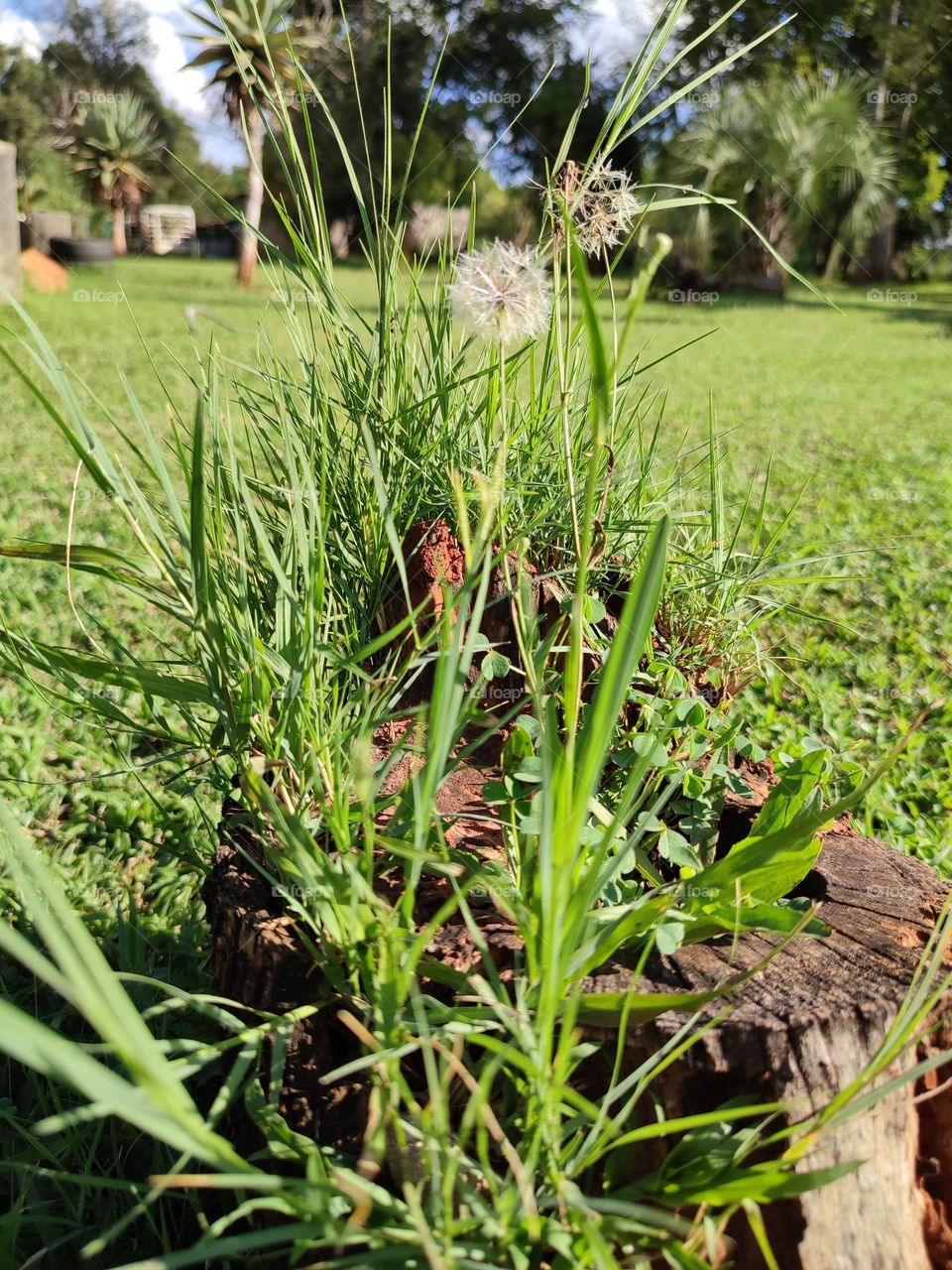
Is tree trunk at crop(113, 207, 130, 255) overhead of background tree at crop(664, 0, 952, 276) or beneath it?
beneath

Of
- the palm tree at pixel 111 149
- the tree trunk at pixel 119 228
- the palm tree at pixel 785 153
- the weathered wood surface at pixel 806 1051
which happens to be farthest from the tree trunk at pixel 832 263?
the weathered wood surface at pixel 806 1051

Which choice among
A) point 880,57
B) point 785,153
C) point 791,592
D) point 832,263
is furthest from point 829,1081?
point 832,263

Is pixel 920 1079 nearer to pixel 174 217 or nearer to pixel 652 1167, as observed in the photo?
pixel 652 1167

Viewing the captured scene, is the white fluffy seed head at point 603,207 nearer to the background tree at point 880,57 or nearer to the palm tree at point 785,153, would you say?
the palm tree at point 785,153

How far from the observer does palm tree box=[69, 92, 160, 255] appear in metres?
19.9

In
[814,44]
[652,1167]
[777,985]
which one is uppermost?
[814,44]

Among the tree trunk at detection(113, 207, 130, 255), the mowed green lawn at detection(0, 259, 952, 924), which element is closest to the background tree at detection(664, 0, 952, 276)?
the mowed green lawn at detection(0, 259, 952, 924)

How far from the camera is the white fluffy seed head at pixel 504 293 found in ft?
3.50

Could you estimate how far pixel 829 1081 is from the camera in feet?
2.66

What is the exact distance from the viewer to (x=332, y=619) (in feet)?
3.69

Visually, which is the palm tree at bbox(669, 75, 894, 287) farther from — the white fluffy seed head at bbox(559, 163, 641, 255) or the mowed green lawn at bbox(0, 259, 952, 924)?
the white fluffy seed head at bbox(559, 163, 641, 255)

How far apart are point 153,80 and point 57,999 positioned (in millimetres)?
36249

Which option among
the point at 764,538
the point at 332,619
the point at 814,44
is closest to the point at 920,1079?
the point at 332,619

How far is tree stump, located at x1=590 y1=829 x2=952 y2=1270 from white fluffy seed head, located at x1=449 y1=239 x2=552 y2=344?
0.70m
